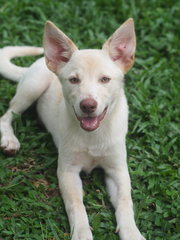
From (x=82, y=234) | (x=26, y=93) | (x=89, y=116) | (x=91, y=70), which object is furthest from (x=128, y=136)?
(x=82, y=234)

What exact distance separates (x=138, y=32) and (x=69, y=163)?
3379 mm

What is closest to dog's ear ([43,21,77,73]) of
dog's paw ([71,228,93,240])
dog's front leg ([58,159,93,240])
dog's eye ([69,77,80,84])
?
dog's eye ([69,77,80,84])

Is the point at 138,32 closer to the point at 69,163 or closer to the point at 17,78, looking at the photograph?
the point at 17,78

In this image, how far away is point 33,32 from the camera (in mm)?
8047

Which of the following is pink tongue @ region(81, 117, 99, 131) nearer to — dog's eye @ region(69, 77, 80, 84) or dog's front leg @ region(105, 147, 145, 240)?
dog's eye @ region(69, 77, 80, 84)

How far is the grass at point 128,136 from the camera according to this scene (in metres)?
5.00

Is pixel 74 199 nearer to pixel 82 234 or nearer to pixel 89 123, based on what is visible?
pixel 82 234

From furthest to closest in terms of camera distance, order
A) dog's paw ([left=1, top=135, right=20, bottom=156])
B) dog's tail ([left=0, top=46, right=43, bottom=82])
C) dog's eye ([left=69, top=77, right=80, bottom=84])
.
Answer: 1. dog's tail ([left=0, top=46, right=43, bottom=82])
2. dog's paw ([left=1, top=135, right=20, bottom=156])
3. dog's eye ([left=69, top=77, right=80, bottom=84])

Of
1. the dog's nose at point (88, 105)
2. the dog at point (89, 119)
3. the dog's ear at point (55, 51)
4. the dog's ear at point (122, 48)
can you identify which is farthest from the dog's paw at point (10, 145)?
the dog's ear at point (122, 48)

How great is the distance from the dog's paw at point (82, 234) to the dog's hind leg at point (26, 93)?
1.71 m

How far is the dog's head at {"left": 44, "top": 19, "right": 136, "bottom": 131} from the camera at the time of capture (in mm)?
4730

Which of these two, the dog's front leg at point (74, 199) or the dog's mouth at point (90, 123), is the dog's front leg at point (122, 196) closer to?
the dog's front leg at point (74, 199)

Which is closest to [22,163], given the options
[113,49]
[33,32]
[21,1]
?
[113,49]

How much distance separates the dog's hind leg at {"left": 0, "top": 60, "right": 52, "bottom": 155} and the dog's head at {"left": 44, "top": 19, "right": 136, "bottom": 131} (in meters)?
1.02
